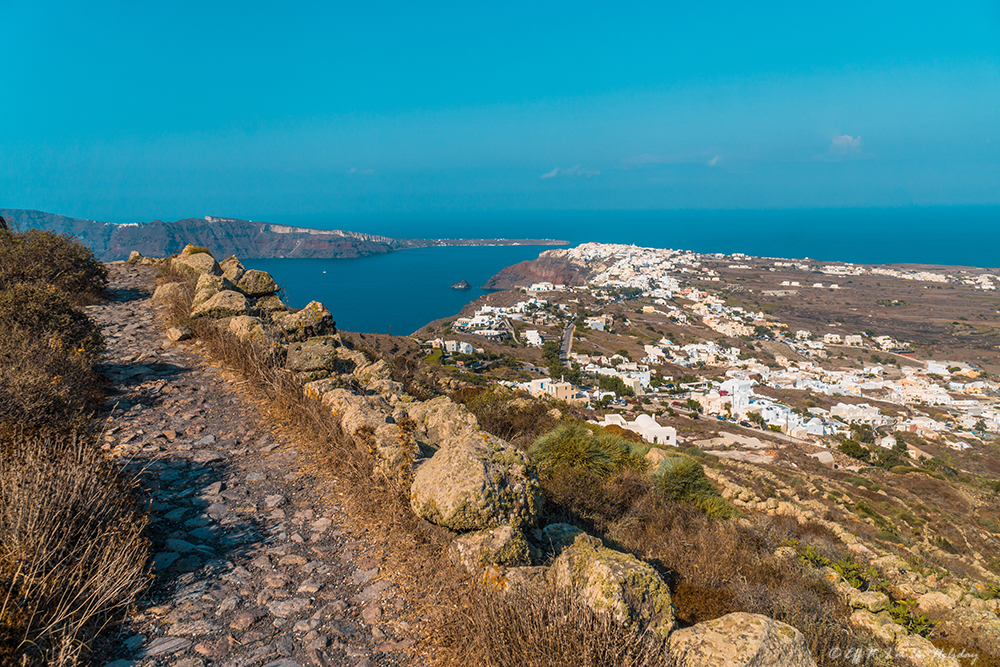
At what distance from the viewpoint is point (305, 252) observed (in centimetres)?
13138

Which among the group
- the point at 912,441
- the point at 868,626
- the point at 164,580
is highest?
the point at 164,580

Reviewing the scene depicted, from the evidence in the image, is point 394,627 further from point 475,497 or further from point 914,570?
point 914,570

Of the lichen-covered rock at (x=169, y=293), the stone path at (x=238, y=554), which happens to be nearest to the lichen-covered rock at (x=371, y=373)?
the stone path at (x=238, y=554)

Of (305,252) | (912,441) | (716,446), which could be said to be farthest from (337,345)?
(305,252)

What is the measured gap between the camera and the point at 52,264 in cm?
977

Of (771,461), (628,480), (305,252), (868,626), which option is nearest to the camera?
(868,626)

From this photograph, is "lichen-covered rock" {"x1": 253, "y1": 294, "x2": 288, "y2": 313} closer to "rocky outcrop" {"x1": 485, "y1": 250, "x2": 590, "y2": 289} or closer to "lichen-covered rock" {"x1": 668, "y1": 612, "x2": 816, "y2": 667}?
"lichen-covered rock" {"x1": 668, "y1": 612, "x2": 816, "y2": 667}

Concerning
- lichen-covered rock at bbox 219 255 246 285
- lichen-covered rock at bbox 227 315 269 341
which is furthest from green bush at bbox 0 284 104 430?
lichen-covered rock at bbox 219 255 246 285

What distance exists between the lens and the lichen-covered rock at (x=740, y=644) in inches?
89.1

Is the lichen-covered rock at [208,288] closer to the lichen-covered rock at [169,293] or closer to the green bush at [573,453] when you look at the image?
the lichen-covered rock at [169,293]

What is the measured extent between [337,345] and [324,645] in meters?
5.60

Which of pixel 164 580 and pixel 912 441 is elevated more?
pixel 164 580

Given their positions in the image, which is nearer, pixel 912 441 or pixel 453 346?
pixel 912 441

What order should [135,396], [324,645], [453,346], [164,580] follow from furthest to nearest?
[453,346], [135,396], [164,580], [324,645]
